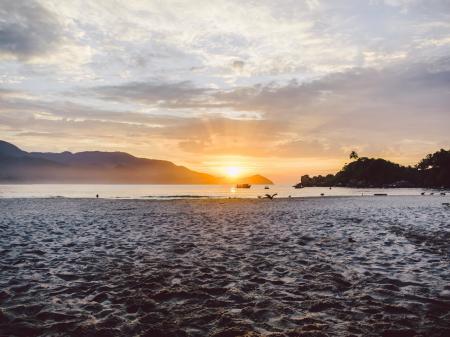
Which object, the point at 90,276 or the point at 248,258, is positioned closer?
the point at 90,276

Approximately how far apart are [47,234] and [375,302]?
25985 millimetres

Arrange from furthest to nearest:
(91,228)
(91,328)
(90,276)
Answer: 1. (91,228)
2. (90,276)
3. (91,328)

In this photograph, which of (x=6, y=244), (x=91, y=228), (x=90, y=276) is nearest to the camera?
(x=90, y=276)

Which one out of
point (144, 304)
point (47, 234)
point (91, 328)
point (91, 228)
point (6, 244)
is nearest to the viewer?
point (91, 328)

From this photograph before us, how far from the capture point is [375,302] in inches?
466

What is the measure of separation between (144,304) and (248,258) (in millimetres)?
8459

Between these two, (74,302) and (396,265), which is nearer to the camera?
(74,302)

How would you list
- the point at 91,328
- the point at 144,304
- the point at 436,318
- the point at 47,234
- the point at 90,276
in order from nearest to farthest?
the point at 91,328 → the point at 436,318 → the point at 144,304 → the point at 90,276 → the point at 47,234

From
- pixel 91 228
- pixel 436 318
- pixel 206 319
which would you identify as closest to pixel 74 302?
pixel 206 319

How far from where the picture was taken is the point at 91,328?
959 centimetres

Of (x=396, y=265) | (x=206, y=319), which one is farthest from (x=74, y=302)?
(x=396, y=265)

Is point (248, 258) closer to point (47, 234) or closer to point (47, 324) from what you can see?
point (47, 324)

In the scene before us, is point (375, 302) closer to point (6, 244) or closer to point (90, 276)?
point (90, 276)

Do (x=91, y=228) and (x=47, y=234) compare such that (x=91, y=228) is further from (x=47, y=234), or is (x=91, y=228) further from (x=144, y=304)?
(x=144, y=304)
